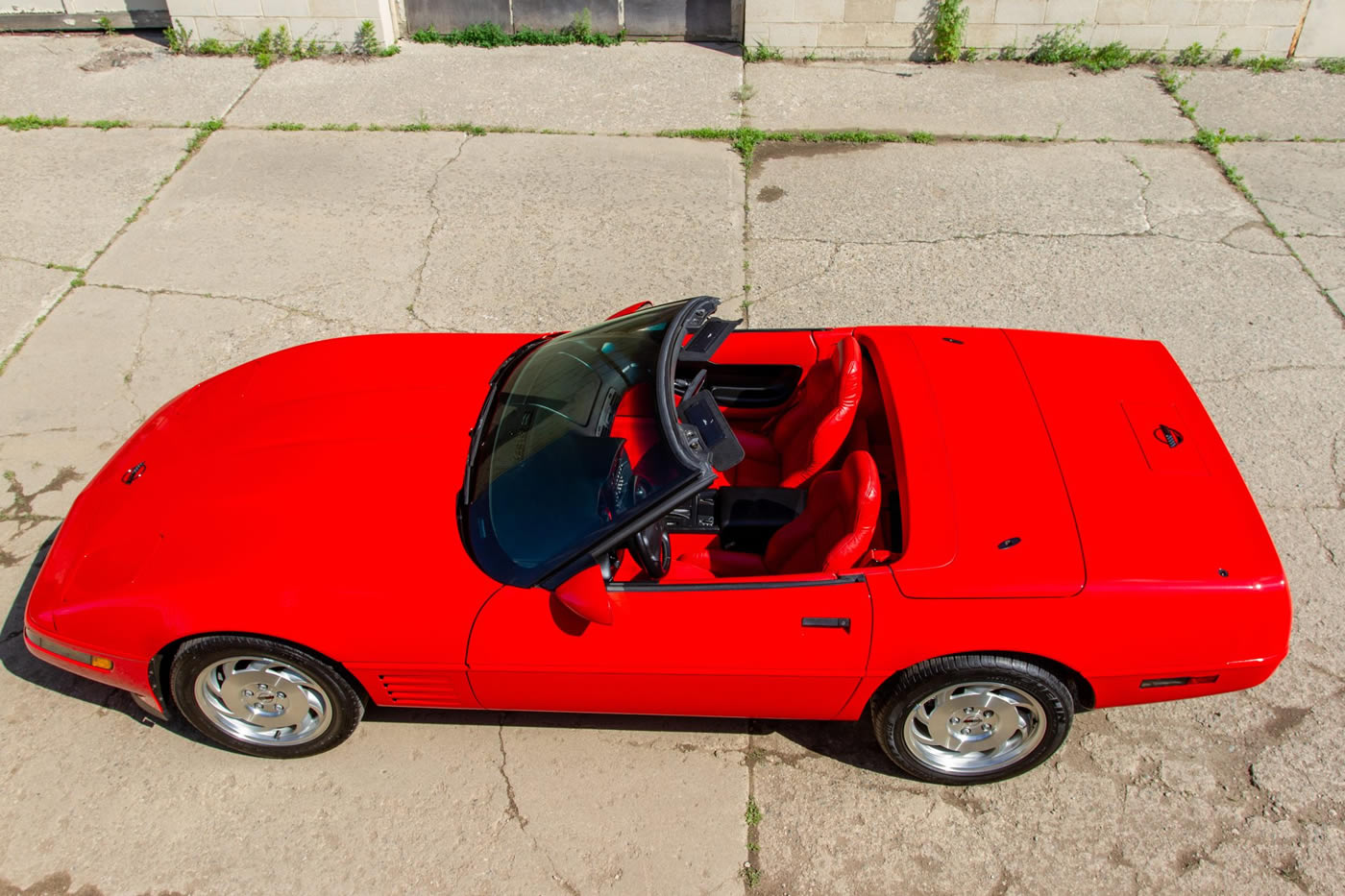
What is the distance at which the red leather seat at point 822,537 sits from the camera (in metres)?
3.11

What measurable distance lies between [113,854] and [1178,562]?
367cm

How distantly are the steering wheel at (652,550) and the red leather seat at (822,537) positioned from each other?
18 centimetres

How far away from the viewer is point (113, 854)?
10.9 feet

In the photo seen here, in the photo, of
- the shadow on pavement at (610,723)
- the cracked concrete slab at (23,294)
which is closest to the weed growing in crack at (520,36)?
the cracked concrete slab at (23,294)

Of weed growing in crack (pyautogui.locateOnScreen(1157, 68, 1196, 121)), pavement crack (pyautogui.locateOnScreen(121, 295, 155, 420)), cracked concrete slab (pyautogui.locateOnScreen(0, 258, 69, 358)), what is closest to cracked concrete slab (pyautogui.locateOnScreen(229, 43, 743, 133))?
cracked concrete slab (pyautogui.locateOnScreen(0, 258, 69, 358))

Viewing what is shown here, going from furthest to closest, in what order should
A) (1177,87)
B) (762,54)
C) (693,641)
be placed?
(762,54) → (1177,87) → (693,641)

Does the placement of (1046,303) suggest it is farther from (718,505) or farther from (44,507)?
(44,507)

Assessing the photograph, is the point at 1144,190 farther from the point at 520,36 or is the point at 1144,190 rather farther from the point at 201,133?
the point at 201,133

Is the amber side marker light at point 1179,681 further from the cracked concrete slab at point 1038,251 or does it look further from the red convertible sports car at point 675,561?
the cracked concrete slab at point 1038,251

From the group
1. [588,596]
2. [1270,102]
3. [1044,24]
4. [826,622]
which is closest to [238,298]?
[588,596]

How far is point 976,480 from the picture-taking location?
3.27 metres

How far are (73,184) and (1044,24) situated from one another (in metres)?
7.68

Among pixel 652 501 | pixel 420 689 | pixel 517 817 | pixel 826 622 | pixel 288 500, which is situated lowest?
pixel 517 817

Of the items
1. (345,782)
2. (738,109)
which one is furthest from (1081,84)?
(345,782)
